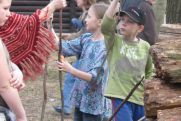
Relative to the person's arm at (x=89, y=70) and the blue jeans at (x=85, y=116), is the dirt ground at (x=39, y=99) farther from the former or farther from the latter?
the person's arm at (x=89, y=70)

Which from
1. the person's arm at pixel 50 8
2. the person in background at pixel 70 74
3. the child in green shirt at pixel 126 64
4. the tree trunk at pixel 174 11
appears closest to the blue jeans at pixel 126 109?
the child in green shirt at pixel 126 64

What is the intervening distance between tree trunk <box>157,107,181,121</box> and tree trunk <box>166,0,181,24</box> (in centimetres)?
901

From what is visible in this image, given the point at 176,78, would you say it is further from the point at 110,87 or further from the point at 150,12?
the point at 150,12

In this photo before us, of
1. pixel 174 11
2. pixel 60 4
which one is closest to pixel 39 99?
pixel 60 4

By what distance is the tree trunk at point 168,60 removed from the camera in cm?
291

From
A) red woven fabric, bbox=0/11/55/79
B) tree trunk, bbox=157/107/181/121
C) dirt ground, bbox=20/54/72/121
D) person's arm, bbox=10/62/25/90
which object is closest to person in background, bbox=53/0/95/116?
dirt ground, bbox=20/54/72/121

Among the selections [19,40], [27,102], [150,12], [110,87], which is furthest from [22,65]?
[27,102]

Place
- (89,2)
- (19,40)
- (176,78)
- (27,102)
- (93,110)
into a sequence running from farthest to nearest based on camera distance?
1. (27,102)
2. (89,2)
3. (93,110)
4. (19,40)
5. (176,78)

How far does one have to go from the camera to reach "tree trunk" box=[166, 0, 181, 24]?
11.6 meters

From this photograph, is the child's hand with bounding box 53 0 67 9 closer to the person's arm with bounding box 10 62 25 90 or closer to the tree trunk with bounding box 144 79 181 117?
the person's arm with bounding box 10 62 25 90

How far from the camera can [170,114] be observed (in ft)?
8.93

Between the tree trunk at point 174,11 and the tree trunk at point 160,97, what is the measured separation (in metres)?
8.76

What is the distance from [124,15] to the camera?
462 centimetres

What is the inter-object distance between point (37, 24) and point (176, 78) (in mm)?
1389
